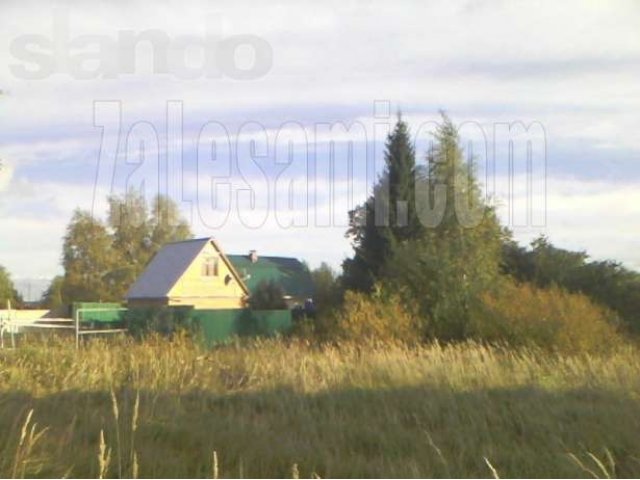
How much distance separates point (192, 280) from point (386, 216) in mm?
11375

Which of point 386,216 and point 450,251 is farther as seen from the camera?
point 386,216

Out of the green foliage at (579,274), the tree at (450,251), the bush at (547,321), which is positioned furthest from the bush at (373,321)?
the green foliage at (579,274)

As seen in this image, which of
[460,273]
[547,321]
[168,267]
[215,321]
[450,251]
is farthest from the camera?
[168,267]

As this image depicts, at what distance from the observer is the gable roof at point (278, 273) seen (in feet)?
137

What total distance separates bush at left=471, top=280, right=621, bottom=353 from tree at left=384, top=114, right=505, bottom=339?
1.37m

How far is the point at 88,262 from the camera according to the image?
44.9m

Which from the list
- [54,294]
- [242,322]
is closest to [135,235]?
[54,294]

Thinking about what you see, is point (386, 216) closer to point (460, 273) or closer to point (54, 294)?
point (460, 273)

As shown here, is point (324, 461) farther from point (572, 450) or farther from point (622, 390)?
point (622, 390)

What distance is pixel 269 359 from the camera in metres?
12.2

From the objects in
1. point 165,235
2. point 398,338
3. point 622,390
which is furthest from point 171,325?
point 165,235

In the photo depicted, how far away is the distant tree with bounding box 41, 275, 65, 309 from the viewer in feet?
152

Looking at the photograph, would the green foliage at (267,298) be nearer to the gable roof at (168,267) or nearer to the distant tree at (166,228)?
the gable roof at (168,267)

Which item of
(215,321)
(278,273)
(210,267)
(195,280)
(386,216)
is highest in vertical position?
(386,216)
